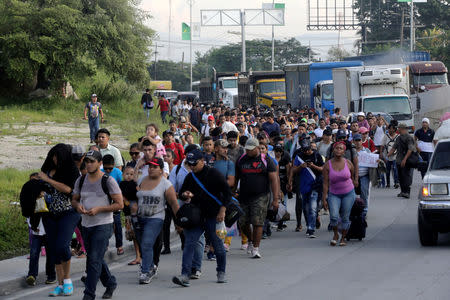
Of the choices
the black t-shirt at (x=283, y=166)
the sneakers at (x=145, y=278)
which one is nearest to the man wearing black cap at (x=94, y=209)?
the sneakers at (x=145, y=278)

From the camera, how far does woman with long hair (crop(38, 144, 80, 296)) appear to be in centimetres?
942

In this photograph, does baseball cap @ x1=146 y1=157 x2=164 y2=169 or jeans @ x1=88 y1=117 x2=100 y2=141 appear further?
jeans @ x1=88 y1=117 x2=100 y2=141

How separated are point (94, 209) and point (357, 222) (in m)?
5.58

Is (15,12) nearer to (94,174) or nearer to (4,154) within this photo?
(4,154)

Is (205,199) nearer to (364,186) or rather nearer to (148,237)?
(148,237)

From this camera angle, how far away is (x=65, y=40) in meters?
40.3

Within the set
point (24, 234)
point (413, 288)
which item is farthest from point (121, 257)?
point (413, 288)

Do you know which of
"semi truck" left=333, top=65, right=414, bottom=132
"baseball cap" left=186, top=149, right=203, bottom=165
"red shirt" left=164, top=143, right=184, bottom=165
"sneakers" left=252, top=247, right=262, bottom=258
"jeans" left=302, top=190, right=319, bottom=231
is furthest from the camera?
"semi truck" left=333, top=65, right=414, bottom=132

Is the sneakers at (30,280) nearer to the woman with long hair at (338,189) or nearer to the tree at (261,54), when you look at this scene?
the woman with long hair at (338,189)

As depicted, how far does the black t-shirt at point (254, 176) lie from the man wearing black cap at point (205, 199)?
68.7 inches

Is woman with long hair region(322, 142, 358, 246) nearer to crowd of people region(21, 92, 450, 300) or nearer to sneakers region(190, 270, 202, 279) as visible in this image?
crowd of people region(21, 92, 450, 300)

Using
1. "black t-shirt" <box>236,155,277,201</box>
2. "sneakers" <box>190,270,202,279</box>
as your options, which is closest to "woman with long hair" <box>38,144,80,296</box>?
→ "sneakers" <box>190,270,202,279</box>

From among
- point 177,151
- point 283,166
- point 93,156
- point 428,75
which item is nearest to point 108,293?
point 93,156

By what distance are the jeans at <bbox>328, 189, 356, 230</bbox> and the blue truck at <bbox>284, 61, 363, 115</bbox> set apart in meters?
27.2
